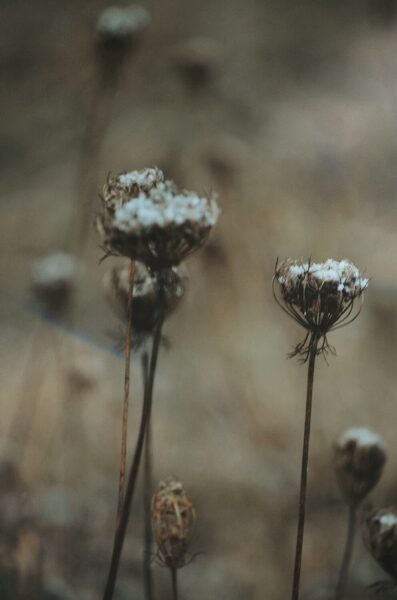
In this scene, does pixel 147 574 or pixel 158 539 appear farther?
pixel 147 574

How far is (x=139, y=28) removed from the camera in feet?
8.45

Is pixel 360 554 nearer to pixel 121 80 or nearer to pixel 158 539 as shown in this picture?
pixel 158 539

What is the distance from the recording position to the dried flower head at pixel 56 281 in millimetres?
2887

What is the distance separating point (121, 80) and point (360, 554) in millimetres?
4025

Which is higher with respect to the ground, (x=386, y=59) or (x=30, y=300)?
(x=386, y=59)

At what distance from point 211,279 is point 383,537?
287cm

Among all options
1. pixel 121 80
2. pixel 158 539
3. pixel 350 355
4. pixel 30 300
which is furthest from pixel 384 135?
pixel 158 539

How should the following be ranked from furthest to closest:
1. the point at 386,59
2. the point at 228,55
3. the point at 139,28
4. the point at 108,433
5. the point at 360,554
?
the point at 228,55
the point at 386,59
the point at 108,433
the point at 360,554
the point at 139,28

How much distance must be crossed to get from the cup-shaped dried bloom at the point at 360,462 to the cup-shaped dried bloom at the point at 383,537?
0.21m

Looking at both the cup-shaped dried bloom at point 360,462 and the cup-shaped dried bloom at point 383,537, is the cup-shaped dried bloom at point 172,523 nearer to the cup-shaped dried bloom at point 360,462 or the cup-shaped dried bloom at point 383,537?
the cup-shaped dried bloom at point 383,537

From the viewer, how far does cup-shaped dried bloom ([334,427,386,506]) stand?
190 cm

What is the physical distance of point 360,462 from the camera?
1.91 m

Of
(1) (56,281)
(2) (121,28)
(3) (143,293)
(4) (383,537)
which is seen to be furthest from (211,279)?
(4) (383,537)

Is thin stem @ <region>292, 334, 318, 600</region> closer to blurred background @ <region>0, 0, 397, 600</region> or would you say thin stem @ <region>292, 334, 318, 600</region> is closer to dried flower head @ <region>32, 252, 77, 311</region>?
blurred background @ <region>0, 0, 397, 600</region>
